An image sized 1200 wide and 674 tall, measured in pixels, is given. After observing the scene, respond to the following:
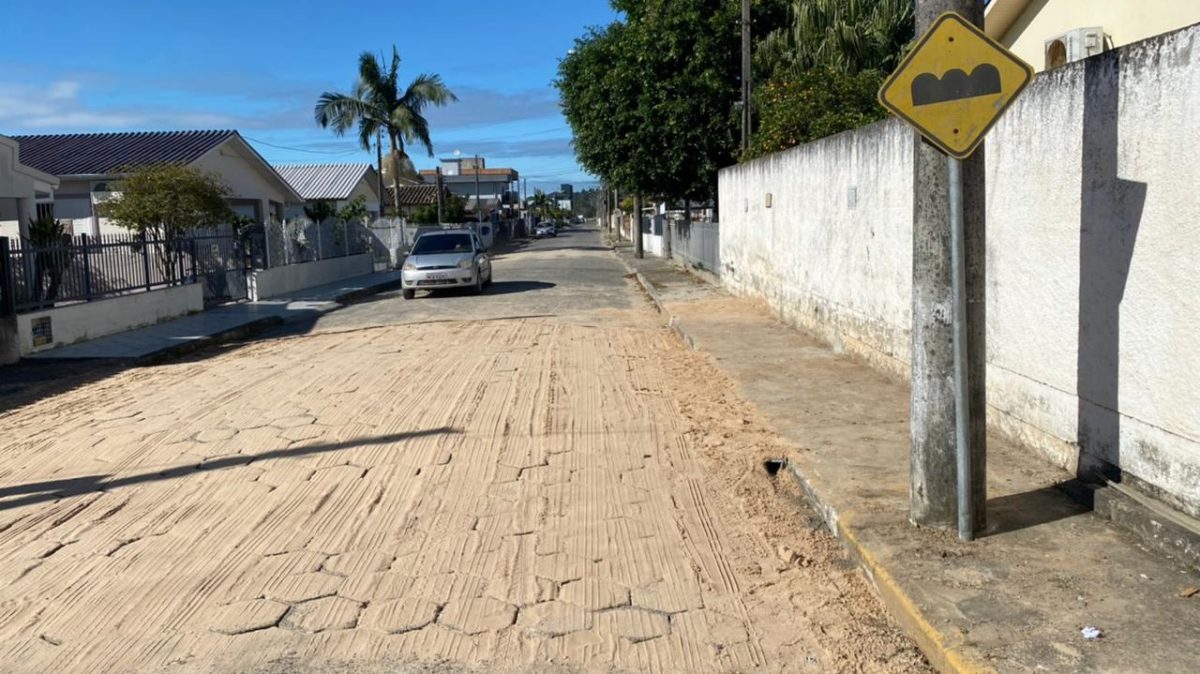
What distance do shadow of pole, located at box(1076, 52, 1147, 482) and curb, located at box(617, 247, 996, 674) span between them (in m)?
1.52

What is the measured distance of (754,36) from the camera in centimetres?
2941

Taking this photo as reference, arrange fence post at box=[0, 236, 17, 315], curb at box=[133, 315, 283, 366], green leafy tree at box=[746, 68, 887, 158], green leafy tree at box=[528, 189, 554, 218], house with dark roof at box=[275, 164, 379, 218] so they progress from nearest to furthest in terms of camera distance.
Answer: fence post at box=[0, 236, 17, 315] → curb at box=[133, 315, 283, 366] → green leafy tree at box=[746, 68, 887, 158] → house with dark roof at box=[275, 164, 379, 218] → green leafy tree at box=[528, 189, 554, 218]

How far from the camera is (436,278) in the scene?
892 inches

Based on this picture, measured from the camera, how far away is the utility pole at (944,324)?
202 inches

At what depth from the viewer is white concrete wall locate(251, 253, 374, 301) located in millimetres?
24344

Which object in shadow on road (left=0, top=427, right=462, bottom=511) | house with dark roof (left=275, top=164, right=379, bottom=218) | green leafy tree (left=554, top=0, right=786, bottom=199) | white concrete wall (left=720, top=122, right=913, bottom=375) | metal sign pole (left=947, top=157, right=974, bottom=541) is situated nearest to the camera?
metal sign pole (left=947, top=157, right=974, bottom=541)

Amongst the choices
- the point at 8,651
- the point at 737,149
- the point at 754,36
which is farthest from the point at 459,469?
the point at 754,36

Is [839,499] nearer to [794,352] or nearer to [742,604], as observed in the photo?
[742,604]

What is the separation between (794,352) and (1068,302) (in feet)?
20.1

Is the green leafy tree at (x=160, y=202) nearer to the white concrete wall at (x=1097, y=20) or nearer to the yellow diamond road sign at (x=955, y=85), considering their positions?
the white concrete wall at (x=1097, y=20)

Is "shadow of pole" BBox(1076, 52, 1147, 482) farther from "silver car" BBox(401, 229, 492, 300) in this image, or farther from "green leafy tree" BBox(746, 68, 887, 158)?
"silver car" BBox(401, 229, 492, 300)

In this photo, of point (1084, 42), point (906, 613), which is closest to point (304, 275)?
point (1084, 42)

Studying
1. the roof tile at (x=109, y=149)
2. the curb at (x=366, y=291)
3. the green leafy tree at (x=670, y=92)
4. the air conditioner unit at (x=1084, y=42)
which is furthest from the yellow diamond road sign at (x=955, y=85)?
the roof tile at (x=109, y=149)

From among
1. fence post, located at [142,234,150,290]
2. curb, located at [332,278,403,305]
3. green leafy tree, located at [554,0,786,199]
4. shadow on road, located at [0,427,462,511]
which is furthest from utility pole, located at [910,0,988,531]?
green leafy tree, located at [554,0,786,199]
